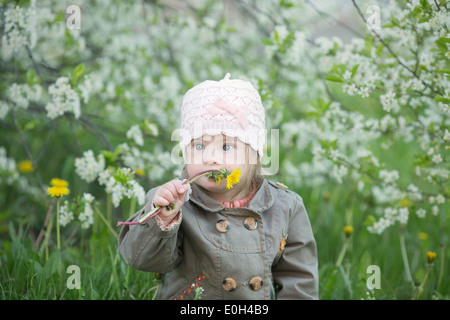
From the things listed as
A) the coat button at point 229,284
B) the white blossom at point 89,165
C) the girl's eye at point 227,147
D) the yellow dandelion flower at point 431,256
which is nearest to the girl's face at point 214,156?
the girl's eye at point 227,147

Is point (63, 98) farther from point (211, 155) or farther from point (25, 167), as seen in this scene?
point (25, 167)

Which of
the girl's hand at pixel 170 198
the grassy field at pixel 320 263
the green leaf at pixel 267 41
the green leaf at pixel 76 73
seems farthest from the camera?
the green leaf at pixel 267 41

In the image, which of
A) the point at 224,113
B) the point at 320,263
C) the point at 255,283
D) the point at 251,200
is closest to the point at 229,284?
the point at 255,283

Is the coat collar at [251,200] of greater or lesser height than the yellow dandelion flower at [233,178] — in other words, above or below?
below

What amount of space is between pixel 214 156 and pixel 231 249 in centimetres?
33

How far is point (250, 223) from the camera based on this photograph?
168 cm

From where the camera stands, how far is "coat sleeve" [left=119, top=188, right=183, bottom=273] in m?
1.54

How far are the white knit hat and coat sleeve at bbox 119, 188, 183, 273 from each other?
0.32 meters

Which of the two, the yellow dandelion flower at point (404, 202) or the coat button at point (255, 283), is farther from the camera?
the yellow dandelion flower at point (404, 202)

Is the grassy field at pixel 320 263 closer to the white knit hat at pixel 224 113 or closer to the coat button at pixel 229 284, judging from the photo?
the coat button at pixel 229 284

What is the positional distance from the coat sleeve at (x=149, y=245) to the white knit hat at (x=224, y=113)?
32cm

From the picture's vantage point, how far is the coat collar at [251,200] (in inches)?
66.4

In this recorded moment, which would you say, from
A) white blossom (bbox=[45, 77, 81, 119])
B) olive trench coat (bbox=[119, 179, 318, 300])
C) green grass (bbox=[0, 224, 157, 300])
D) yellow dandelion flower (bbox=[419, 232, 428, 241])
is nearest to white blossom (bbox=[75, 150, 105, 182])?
white blossom (bbox=[45, 77, 81, 119])
